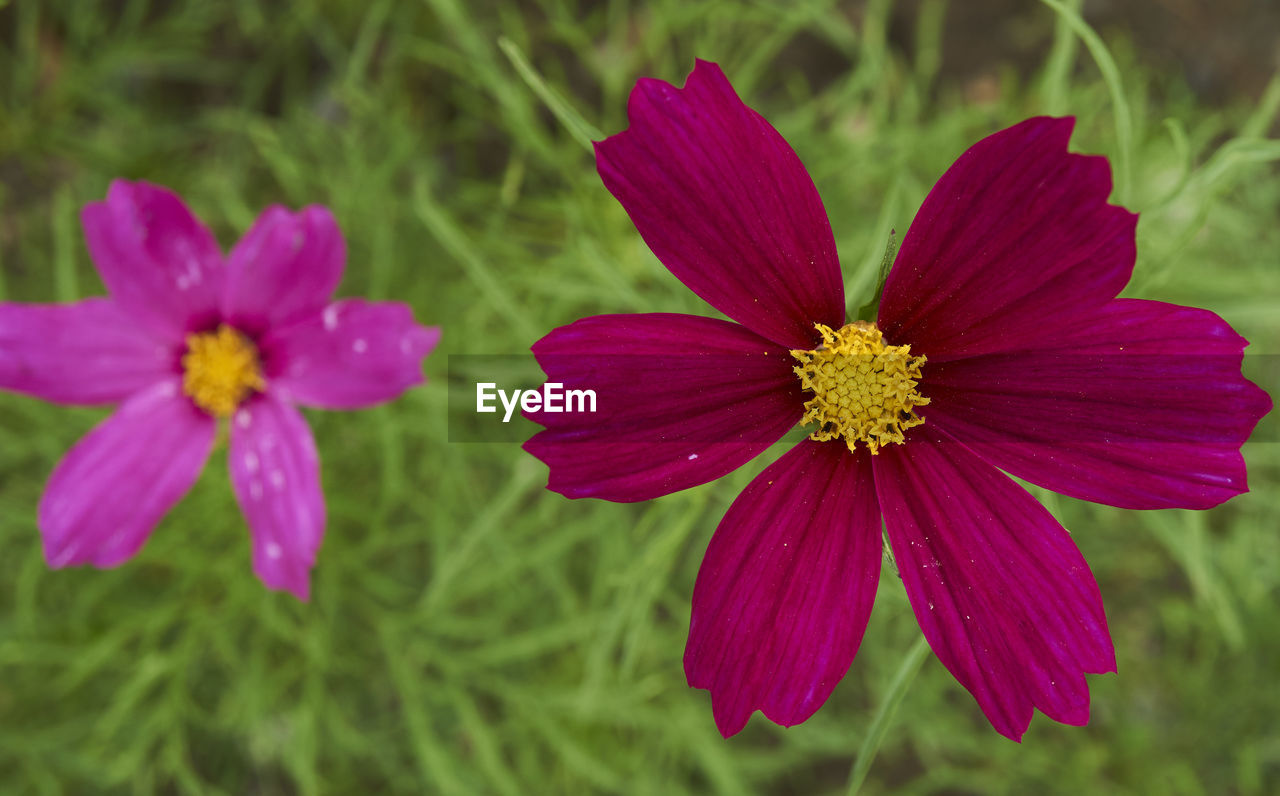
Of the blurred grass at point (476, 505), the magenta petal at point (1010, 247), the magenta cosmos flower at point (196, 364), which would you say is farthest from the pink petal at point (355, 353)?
the magenta petal at point (1010, 247)

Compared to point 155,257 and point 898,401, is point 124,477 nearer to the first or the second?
point 155,257

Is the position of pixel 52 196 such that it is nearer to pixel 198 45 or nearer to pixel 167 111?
pixel 167 111

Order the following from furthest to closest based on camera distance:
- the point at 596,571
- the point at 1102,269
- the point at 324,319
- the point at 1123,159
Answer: the point at 596,571 → the point at 324,319 → the point at 1123,159 → the point at 1102,269

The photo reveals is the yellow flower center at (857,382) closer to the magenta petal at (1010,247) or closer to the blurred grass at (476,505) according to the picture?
the magenta petal at (1010,247)

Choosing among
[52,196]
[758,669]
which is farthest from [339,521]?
[758,669]

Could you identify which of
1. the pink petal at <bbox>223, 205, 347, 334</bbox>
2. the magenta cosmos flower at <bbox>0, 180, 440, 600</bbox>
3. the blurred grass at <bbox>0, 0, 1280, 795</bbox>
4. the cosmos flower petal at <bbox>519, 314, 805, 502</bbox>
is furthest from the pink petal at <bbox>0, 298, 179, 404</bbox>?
the cosmos flower petal at <bbox>519, 314, 805, 502</bbox>

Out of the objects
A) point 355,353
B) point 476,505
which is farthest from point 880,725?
point 476,505

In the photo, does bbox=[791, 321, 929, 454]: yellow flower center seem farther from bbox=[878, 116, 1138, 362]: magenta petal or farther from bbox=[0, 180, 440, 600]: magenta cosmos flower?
bbox=[0, 180, 440, 600]: magenta cosmos flower
